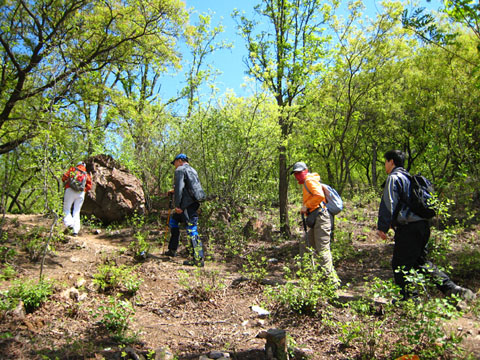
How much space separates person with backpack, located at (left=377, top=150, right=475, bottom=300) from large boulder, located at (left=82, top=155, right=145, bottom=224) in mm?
7637

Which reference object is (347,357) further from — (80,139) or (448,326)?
(80,139)

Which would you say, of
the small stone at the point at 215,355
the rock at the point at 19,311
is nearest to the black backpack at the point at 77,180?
the rock at the point at 19,311

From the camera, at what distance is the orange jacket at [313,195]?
5023mm

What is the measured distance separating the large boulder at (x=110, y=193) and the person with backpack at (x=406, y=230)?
301 inches

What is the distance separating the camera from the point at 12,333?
10.7 ft

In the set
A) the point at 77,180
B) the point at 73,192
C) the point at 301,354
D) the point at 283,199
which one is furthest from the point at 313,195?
the point at 73,192

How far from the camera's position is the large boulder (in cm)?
982

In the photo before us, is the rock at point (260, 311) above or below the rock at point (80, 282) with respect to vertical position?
below

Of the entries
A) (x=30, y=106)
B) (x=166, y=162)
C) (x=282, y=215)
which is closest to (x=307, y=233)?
(x=282, y=215)

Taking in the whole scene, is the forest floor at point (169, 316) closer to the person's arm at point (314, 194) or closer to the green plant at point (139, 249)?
the green plant at point (139, 249)

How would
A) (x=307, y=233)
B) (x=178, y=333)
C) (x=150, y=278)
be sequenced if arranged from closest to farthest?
1. (x=178, y=333)
2. (x=307, y=233)
3. (x=150, y=278)

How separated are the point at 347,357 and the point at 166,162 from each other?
7.97 meters

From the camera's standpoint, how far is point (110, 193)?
9859mm

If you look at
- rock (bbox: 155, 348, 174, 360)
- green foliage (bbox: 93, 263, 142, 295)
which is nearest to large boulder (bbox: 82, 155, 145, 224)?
green foliage (bbox: 93, 263, 142, 295)
